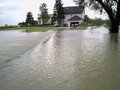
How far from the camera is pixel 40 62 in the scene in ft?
22.9

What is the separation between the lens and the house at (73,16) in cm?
7100

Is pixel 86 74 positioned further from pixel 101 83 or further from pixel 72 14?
pixel 72 14

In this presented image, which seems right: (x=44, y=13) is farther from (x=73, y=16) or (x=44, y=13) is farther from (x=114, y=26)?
(x=114, y=26)

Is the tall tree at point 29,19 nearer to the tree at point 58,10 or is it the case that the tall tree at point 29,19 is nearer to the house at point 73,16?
the tree at point 58,10

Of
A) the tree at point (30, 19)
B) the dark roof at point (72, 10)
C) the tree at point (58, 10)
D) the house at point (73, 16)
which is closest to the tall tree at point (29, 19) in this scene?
the tree at point (30, 19)

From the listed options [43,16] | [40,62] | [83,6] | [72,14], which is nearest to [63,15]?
[72,14]

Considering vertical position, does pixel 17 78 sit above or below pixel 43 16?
below

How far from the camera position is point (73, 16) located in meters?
74.2

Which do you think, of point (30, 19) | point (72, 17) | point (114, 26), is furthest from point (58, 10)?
point (114, 26)

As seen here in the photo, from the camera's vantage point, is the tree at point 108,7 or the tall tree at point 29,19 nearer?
the tree at point 108,7

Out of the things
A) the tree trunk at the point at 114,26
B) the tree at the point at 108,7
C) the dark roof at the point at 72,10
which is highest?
the dark roof at the point at 72,10

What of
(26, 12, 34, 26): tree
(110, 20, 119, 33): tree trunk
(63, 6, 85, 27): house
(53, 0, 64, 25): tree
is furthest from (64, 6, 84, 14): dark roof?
(110, 20, 119, 33): tree trunk

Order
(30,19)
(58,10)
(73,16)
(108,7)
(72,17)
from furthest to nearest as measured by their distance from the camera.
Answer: (30,19) → (73,16) → (72,17) → (58,10) → (108,7)

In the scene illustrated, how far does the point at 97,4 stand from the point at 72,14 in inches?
2013
